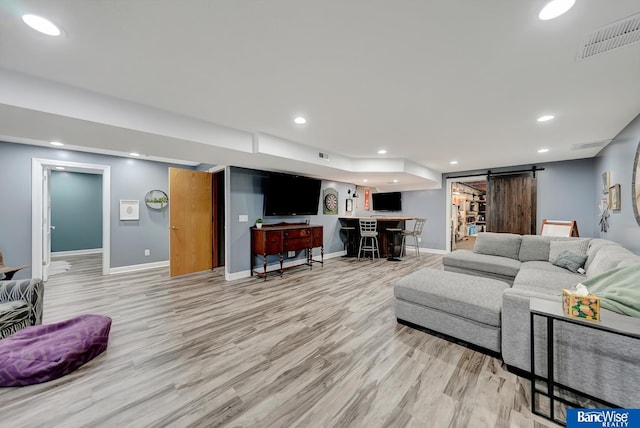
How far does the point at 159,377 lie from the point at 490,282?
10.6 ft

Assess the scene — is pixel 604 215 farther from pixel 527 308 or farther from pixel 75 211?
pixel 75 211

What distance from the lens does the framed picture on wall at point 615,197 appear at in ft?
10.2

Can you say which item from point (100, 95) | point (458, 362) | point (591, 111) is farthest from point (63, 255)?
point (591, 111)

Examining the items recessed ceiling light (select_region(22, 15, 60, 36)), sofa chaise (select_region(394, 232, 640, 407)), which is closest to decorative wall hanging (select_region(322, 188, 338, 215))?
sofa chaise (select_region(394, 232, 640, 407))

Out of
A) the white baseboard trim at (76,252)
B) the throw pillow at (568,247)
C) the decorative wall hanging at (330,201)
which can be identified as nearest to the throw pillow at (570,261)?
the throw pillow at (568,247)

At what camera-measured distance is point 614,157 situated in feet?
11.5

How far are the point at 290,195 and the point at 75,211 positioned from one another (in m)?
7.01

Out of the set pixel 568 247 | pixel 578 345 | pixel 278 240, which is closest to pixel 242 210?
pixel 278 240

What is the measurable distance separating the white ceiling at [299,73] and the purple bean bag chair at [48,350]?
1.91m

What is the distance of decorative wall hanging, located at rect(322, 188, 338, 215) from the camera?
6.21 metres

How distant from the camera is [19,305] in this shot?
2.09 metres

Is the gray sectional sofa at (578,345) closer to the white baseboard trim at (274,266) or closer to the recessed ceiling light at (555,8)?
the recessed ceiling light at (555,8)

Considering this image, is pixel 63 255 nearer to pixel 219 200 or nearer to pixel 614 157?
pixel 219 200

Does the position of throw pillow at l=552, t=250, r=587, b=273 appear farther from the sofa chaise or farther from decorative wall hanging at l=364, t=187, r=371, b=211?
decorative wall hanging at l=364, t=187, r=371, b=211
